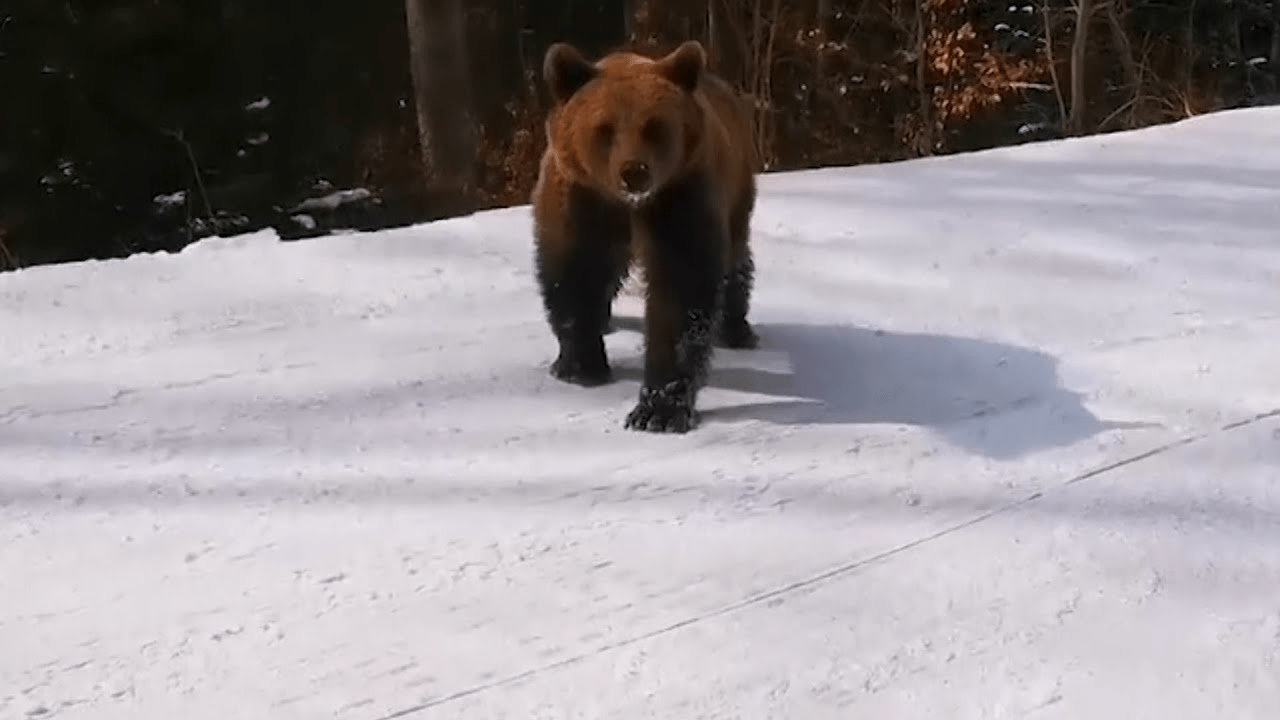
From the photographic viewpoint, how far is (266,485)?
2828mm

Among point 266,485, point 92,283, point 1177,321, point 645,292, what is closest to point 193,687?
point 266,485

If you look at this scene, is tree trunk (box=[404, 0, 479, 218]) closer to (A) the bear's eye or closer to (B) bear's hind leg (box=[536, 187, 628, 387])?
(B) bear's hind leg (box=[536, 187, 628, 387])

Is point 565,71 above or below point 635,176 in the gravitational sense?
above

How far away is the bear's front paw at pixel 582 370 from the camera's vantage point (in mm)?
3449

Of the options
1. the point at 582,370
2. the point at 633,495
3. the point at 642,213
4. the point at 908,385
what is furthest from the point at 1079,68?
the point at 633,495

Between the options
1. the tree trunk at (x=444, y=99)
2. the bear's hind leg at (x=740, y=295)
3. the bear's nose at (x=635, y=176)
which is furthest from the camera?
the tree trunk at (x=444, y=99)

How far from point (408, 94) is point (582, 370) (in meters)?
8.84

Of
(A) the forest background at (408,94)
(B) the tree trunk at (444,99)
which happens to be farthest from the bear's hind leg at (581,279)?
(B) the tree trunk at (444,99)

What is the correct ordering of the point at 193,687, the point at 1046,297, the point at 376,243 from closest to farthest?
the point at 193,687, the point at 1046,297, the point at 376,243

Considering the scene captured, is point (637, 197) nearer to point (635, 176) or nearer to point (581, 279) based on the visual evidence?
Result: point (635, 176)

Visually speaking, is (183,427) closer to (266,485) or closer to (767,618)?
(266,485)

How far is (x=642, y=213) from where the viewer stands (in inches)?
124

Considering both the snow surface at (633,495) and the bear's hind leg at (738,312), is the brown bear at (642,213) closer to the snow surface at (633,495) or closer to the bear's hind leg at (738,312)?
the snow surface at (633,495)

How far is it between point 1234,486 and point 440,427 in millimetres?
1694
